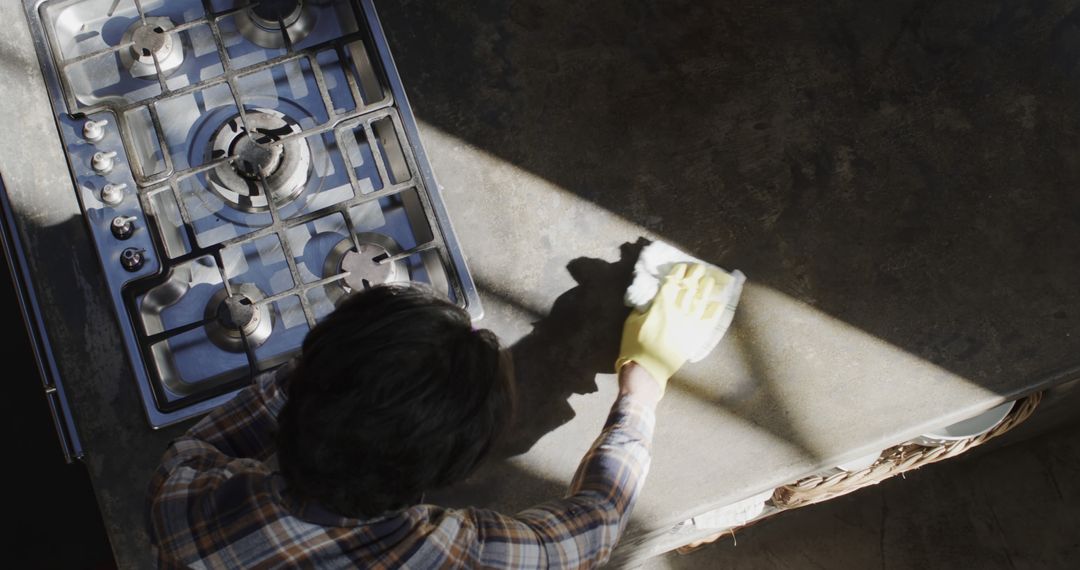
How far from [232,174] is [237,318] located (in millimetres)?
235

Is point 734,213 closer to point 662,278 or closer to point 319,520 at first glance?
point 662,278

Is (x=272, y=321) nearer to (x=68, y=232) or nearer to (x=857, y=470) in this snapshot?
(x=68, y=232)

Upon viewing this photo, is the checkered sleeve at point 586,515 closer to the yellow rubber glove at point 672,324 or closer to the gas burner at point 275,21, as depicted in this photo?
the yellow rubber glove at point 672,324

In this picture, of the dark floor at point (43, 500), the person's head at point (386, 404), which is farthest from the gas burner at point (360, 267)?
the dark floor at point (43, 500)

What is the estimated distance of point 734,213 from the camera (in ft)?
3.88

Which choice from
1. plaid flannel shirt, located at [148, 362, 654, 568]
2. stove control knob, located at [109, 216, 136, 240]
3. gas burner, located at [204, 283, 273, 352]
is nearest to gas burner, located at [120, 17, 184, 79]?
stove control knob, located at [109, 216, 136, 240]

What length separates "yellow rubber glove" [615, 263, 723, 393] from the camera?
109cm

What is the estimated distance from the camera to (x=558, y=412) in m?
1.14

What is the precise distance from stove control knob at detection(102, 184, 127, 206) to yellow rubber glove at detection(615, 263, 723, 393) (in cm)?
77

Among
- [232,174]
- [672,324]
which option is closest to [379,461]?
[672,324]

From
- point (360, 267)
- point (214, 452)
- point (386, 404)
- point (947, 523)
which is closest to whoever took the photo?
point (386, 404)

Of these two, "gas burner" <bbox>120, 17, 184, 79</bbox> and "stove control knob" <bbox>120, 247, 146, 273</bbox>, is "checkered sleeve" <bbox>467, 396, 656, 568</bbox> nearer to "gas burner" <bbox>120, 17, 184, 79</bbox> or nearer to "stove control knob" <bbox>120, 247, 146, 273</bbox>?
"stove control knob" <bbox>120, 247, 146, 273</bbox>

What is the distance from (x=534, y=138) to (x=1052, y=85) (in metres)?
0.83

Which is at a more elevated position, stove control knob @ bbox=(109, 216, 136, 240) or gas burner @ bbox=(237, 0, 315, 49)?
gas burner @ bbox=(237, 0, 315, 49)
